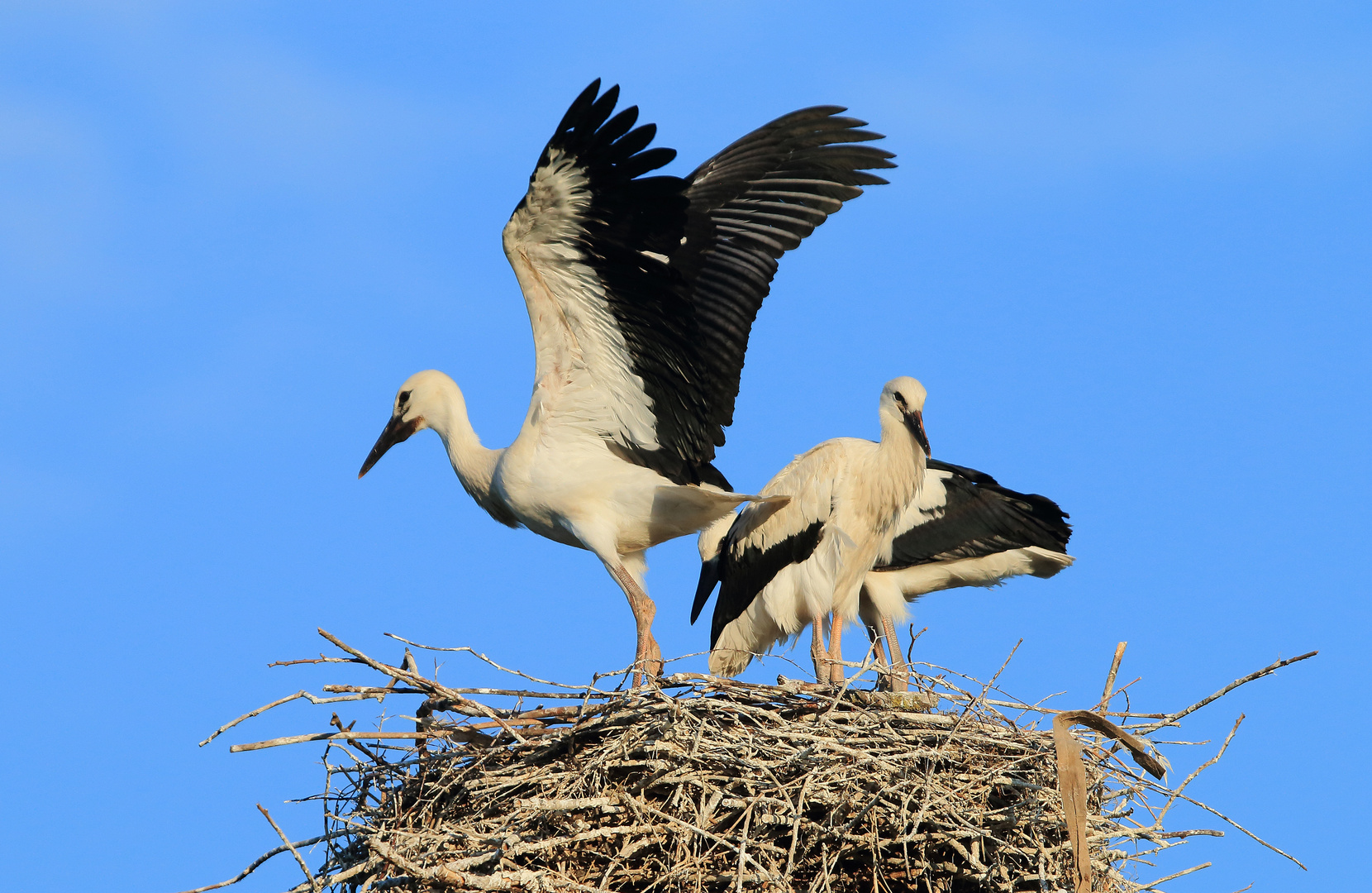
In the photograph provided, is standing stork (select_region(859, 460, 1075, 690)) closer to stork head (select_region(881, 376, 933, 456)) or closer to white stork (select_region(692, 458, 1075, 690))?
white stork (select_region(692, 458, 1075, 690))

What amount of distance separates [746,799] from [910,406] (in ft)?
9.32

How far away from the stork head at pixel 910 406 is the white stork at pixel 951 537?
2064 mm

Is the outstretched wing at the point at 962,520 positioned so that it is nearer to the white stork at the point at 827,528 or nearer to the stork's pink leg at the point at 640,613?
the white stork at the point at 827,528

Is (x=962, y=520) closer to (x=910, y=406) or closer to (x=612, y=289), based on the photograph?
(x=910, y=406)

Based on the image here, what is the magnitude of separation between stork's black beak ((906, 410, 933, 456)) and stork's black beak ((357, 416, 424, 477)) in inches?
105

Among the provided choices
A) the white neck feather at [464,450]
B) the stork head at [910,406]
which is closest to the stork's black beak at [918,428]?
the stork head at [910,406]

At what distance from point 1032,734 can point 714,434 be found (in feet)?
8.54

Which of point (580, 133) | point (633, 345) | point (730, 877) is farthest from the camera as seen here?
point (633, 345)

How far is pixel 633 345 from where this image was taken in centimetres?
700

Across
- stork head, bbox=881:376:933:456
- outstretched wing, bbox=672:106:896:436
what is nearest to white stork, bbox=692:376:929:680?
stork head, bbox=881:376:933:456

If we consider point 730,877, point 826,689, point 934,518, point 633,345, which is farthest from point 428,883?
point 934,518

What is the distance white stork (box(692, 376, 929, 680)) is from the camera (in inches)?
298

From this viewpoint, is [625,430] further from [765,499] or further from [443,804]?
[443,804]

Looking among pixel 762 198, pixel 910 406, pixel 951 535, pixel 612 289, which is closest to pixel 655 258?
pixel 612 289
